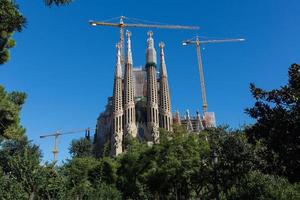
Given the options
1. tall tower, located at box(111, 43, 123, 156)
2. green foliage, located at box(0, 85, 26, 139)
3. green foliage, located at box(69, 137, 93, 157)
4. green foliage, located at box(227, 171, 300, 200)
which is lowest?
green foliage, located at box(227, 171, 300, 200)

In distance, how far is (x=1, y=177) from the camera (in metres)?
14.9

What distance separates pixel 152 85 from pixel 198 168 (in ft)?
151

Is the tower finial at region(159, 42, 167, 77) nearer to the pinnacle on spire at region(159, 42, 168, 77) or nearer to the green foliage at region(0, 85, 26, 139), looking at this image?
the pinnacle on spire at region(159, 42, 168, 77)

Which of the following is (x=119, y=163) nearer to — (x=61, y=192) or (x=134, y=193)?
(x=134, y=193)

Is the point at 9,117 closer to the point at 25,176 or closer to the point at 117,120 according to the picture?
the point at 25,176

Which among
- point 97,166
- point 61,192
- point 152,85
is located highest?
point 152,85

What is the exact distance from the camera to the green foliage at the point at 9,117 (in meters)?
12.4

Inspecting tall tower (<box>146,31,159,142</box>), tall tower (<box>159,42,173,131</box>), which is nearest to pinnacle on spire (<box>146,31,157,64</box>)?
tall tower (<box>146,31,159,142</box>)

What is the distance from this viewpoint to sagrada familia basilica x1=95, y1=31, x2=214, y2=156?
2522 inches

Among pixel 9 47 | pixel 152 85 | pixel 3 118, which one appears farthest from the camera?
pixel 152 85

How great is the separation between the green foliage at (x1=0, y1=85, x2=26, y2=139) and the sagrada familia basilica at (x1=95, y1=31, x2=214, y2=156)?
158ft

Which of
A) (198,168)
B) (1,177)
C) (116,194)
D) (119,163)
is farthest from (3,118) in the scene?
(119,163)

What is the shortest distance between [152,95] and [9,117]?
54.5 metres

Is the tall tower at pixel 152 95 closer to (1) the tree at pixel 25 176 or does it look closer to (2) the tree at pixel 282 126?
(1) the tree at pixel 25 176
